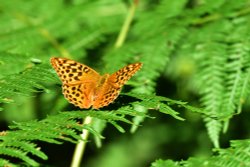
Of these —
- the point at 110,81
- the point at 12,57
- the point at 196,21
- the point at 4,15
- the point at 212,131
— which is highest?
the point at 4,15

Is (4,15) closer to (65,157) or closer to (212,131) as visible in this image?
(65,157)

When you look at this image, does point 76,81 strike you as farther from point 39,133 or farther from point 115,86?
point 39,133

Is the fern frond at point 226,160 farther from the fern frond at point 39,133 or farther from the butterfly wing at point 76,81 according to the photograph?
the butterfly wing at point 76,81

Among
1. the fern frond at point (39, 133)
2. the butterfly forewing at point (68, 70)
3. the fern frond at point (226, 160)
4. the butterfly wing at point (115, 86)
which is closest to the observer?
the fern frond at point (39, 133)

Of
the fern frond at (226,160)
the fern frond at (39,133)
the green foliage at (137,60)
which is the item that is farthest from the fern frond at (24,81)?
the fern frond at (226,160)

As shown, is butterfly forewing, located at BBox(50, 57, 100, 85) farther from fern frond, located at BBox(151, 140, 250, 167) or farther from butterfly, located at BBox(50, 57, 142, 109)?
fern frond, located at BBox(151, 140, 250, 167)

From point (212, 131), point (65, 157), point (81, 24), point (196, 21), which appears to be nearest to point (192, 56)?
point (196, 21)

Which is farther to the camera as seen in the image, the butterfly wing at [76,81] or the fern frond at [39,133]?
the butterfly wing at [76,81]
